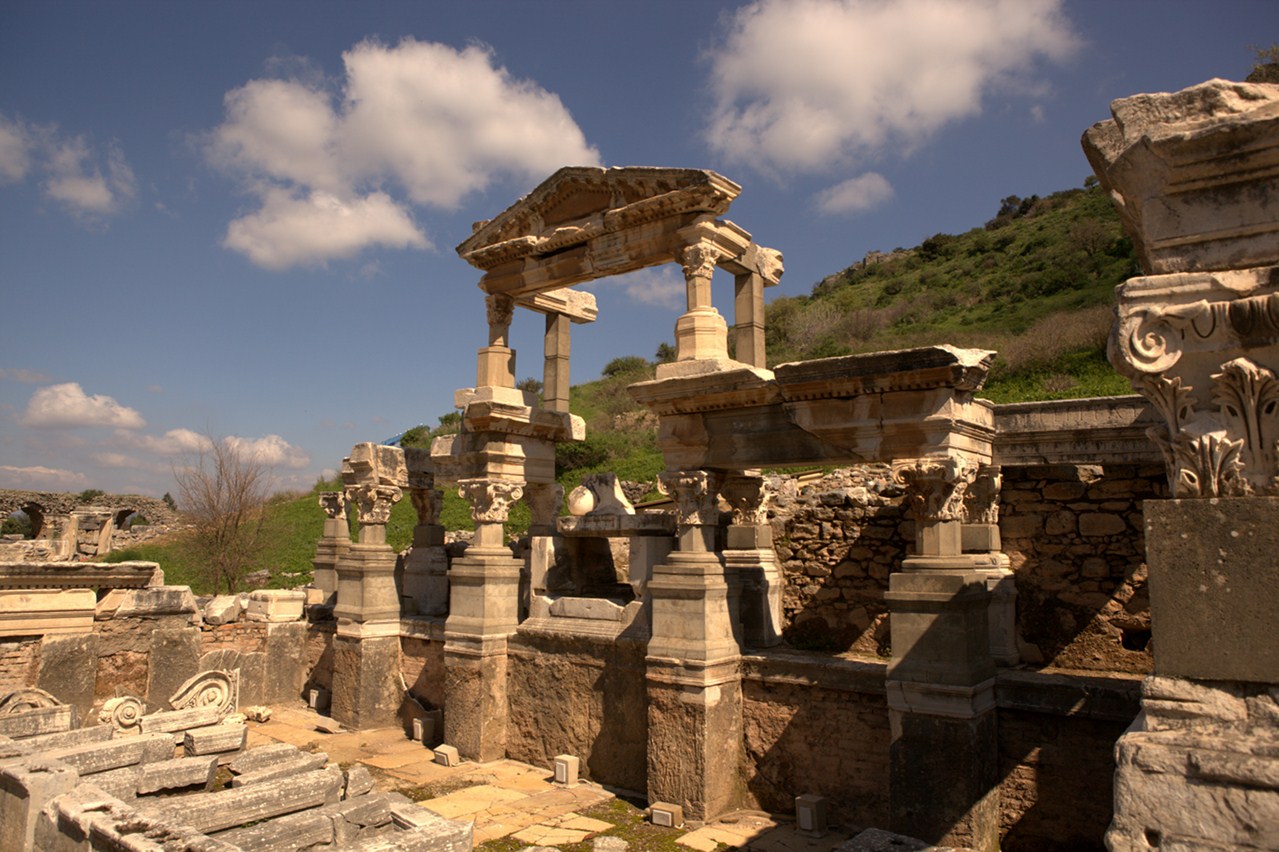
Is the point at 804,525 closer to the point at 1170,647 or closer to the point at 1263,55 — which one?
the point at 1170,647

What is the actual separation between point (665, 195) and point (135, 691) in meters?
9.39

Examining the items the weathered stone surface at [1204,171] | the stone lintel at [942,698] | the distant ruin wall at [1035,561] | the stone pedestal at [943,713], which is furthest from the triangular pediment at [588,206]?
the weathered stone surface at [1204,171]

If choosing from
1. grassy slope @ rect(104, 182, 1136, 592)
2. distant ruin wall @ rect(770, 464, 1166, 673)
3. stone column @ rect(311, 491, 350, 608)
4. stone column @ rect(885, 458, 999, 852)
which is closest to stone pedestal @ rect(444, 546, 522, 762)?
distant ruin wall @ rect(770, 464, 1166, 673)

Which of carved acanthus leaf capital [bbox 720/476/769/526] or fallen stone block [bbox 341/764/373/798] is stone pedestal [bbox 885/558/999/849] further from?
fallen stone block [bbox 341/764/373/798]

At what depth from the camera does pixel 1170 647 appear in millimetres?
2453

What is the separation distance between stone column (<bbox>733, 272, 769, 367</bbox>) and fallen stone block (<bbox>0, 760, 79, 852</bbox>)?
6.80 metres

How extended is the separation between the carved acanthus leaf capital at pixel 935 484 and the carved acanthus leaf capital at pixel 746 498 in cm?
250

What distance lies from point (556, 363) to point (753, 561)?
13.5 feet

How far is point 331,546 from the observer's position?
14711 mm

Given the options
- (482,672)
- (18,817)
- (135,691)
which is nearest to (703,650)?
(482,672)

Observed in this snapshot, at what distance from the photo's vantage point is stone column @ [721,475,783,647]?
893cm

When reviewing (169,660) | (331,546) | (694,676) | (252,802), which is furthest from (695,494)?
(331,546)

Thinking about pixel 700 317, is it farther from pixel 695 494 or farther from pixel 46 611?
pixel 46 611

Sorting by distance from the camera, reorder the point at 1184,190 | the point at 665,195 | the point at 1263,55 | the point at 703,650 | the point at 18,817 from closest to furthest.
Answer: the point at 1184,190, the point at 18,817, the point at 703,650, the point at 665,195, the point at 1263,55
